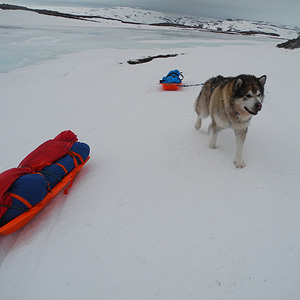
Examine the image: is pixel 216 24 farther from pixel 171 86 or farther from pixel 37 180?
pixel 37 180

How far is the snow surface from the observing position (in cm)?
144

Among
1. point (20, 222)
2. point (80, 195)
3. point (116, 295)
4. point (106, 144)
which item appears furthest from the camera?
point (106, 144)

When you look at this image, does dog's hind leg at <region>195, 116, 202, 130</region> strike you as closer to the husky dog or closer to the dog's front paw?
the husky dog

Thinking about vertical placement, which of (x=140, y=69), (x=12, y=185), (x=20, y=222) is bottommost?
(x=140, y=69)

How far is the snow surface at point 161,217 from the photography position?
1441 millimetres

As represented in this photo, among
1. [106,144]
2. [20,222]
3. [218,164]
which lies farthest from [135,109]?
[20,222]

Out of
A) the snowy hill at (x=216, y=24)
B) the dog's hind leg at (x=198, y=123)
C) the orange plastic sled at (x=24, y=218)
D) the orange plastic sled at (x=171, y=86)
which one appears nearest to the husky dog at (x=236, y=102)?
the dog's hind leg at (x=198, y=123)

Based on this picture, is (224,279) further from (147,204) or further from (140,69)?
(140,69)

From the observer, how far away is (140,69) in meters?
8.03

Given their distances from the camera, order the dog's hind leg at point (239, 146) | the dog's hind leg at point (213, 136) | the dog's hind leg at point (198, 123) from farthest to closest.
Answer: the dog's hind leg at point (198, 123)
the dog's hind leg at point (213, 136)
the dog's hind leg at point (239, 146)

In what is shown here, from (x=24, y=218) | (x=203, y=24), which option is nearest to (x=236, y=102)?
(x=24, y=218)

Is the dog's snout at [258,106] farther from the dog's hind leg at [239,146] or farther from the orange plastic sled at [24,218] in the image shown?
the orange plastic sled at [24,218]

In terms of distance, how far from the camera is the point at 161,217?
1919 mm

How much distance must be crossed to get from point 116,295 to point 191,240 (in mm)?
697
